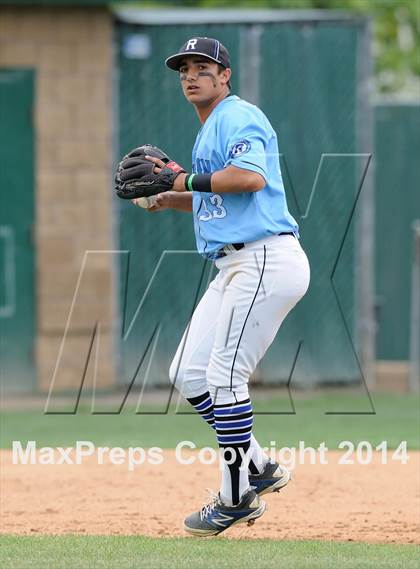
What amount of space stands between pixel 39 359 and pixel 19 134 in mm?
1925

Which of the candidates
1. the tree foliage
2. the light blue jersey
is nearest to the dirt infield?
the light blue jersey

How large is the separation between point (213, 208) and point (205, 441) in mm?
3389

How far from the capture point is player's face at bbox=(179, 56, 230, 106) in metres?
5.61

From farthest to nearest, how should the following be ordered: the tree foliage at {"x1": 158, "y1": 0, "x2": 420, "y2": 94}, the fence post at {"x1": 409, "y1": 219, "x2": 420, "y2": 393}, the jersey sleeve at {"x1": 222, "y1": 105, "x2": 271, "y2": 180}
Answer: the tree foliage at {"x1": 158, "y1": 0, "x2": 420, "y2": 94} < the fence post at {"x1": 409, "y1": 219, "x2": 420, "y2": 393} < the jersey sleeve at {"x1": 222, "y1": 105, "x2": 271, "y2": 180}

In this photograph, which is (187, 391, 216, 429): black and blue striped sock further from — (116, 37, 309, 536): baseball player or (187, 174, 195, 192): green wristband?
(187, 174, 195, 192): green wristband

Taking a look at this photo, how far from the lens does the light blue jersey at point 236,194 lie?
17.8 feet

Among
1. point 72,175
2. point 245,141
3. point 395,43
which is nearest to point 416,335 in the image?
point 72,175

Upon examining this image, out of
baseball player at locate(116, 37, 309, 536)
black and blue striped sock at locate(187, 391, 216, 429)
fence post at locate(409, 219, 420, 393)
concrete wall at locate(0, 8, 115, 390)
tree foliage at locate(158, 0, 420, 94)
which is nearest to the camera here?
baseball player at locate(116, 37, 309, 536)

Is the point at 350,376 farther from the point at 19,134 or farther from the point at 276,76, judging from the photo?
the point at 19,134

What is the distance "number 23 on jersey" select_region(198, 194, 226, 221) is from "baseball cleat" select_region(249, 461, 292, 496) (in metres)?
1.21

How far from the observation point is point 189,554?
16.9 feet

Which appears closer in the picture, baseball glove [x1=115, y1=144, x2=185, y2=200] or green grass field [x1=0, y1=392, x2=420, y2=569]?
green grass field [x1=0, y1=392, x2=420, y2=569]

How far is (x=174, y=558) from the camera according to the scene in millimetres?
5059

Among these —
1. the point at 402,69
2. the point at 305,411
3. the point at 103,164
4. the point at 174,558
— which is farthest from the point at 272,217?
the point at 402,69
